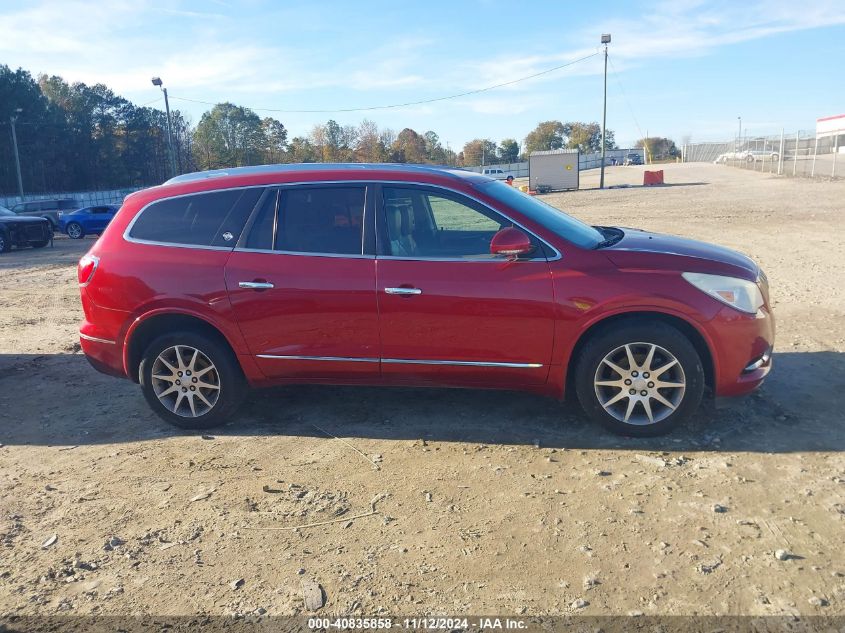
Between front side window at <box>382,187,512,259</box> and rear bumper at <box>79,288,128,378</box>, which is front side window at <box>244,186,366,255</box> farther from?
rear bumper at <box>79,288,128,378</box>

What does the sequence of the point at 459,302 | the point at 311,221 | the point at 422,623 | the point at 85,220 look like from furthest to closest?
the point at 85,220 → the point at 311,221 → the point at 459,302 → the point at 422,623

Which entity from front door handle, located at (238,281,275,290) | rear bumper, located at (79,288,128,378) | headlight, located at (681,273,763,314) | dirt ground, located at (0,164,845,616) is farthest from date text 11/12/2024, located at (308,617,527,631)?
rear bumper, located at (79,288,128,378)

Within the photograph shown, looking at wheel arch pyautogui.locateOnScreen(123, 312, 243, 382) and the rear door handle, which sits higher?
the rear door handle

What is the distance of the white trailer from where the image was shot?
47188 mm

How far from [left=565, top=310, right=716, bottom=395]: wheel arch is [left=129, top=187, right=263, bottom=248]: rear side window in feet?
8.45

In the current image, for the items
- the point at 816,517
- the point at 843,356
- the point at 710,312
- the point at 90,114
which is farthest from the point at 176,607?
the point at 90,114

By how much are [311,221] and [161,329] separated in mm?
1415

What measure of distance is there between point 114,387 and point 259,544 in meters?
3.39

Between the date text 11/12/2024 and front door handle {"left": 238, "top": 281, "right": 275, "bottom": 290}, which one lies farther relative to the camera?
front door handle {"left": 238, "top": 281, "right": 275, "bottom": 290}

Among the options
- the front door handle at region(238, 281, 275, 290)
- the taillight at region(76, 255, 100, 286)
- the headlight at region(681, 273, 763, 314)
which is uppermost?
the taillight at region(76, 255, 100, 286)

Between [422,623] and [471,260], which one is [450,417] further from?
[422,623]

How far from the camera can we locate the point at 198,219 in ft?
16.4

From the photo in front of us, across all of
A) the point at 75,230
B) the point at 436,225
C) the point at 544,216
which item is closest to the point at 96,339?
the point at 436,225

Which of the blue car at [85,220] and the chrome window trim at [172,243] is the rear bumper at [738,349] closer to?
the chrome window trim at [172,243]
